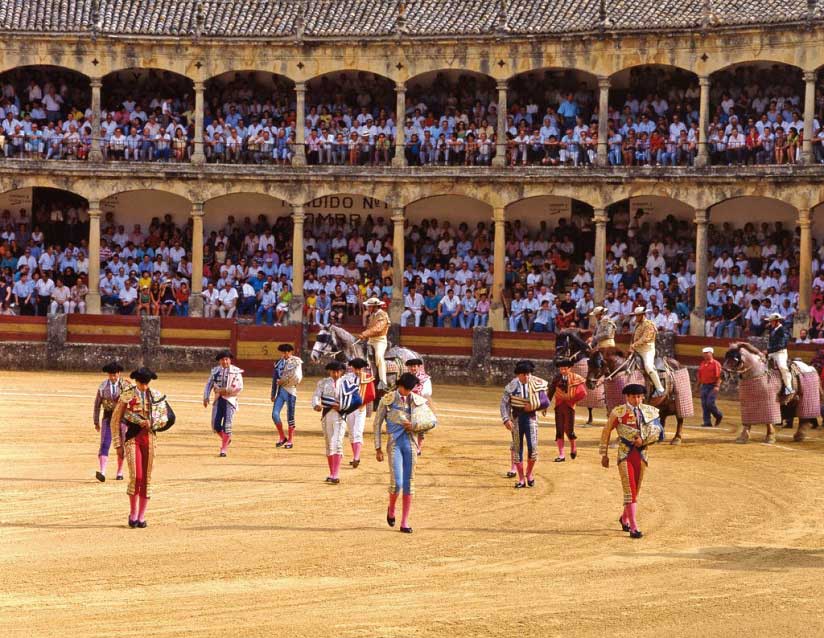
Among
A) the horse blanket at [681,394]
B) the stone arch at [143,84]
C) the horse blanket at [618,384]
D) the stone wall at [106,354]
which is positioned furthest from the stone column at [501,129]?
the horse blanket at [618,384]

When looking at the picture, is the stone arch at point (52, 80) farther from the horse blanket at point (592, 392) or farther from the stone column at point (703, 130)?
the horse blanket at point (592, 392)

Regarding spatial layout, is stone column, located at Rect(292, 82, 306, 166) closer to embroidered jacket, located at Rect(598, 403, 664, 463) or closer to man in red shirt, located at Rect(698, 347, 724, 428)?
man in red shirt, located at Rect(698, 347, 724, 428)

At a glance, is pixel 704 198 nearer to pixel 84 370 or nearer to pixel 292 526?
pixel 84 370

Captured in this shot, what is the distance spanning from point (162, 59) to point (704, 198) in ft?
41.8

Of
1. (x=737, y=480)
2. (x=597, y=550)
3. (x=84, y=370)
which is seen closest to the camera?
(x=597, y=550)

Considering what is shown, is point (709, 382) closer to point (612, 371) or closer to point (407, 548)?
point (612, 371)

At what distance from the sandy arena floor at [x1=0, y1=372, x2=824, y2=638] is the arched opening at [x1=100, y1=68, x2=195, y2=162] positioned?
15.5 meters

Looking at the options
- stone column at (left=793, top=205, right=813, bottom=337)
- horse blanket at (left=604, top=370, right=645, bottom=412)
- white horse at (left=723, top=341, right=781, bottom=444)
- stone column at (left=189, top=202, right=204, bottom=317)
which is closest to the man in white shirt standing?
stone column at (left=189, top=202, right=204, bottom=317)

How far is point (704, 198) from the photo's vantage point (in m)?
33.1

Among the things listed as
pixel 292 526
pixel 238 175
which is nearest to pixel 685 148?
pixel 238 175

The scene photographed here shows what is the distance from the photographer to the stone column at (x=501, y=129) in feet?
113

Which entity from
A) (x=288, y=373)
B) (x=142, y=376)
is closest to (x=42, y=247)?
(x=288, y=373)

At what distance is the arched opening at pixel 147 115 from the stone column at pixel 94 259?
134cm

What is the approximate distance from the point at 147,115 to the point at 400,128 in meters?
6.14
